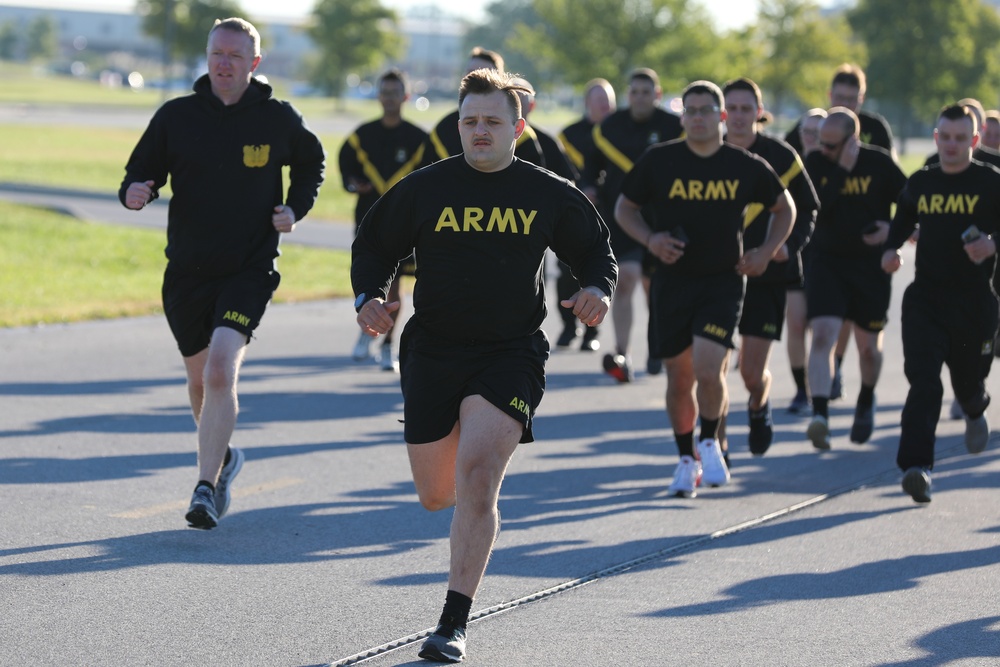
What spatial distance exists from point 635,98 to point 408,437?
7.43 meters

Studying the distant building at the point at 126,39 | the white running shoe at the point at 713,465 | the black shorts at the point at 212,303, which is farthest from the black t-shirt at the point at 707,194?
the distant building at the point at 126,39

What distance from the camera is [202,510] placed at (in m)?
6.71

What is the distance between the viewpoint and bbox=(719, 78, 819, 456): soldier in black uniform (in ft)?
29.3

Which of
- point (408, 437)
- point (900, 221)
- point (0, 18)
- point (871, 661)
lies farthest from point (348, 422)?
point (0, 18)

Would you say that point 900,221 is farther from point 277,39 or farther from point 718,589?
point 277,39

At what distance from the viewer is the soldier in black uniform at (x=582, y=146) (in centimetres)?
1388

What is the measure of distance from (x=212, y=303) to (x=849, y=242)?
464cm

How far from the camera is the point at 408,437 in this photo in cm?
554

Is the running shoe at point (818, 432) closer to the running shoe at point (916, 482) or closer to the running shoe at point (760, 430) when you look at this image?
the running shoe at point (760, 430)

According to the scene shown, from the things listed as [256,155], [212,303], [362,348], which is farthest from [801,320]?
[212,303]

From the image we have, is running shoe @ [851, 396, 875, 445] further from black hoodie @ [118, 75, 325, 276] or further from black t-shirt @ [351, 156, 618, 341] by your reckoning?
black t-shirt @ [351, 156, 618, 341]

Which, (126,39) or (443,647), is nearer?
(443,647)

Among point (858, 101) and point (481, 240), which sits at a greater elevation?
point (858, 101)

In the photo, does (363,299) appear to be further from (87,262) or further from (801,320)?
(87,262)
